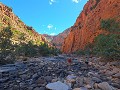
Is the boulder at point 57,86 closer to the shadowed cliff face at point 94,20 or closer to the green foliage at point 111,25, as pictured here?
the green foliage at point 111,25

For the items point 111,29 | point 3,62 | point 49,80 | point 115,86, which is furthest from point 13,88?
point 111,29

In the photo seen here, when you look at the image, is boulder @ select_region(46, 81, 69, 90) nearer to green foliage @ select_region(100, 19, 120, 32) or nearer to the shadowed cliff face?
green foliage @ select_region(100, 19, 120, 32)

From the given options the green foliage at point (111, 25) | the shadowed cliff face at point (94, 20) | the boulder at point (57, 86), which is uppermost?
the shadowed cliff face at point (94, 20)

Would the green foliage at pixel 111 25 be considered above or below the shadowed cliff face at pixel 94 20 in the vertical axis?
below

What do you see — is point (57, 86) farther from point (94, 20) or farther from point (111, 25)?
point (94, 20)

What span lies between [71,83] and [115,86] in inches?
63.5

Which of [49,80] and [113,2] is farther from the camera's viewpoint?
[113,2]

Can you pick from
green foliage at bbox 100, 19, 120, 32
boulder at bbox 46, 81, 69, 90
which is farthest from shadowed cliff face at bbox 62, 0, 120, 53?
boulder at bbox 46, 81, 69, 90

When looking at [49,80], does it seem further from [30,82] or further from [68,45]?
[68,45]

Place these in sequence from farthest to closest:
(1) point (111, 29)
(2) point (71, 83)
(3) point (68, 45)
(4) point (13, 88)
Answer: (3) point (68, 45), (1) point (111, 29), (2) point (71, 83), (4) point (13, 88)

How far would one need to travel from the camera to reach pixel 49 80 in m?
7.95

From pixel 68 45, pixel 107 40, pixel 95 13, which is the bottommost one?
pixel 107 40

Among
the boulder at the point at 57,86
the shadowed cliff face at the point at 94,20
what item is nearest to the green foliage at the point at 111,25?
the boulder at the point at 57,86

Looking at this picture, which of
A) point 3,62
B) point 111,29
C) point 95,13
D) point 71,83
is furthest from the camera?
point 95,13
